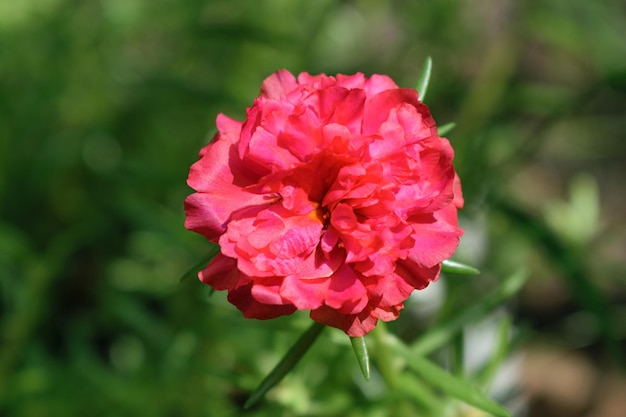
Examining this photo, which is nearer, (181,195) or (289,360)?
(289,360)

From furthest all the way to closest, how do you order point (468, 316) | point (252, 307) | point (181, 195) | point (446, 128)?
point (181, 195) < point (468, 316) < point (446, 128) < point (252, 307)

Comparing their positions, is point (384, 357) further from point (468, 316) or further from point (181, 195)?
point (181, 195)

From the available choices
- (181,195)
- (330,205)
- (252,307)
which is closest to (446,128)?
(330,205)

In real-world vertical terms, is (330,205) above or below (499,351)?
above

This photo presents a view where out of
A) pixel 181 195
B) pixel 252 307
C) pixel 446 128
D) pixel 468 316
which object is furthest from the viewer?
pixel 181 195

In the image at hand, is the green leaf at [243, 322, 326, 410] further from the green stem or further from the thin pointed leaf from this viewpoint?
the thin pointed leaf

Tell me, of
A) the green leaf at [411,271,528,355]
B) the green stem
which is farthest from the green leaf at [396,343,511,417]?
the green leaf at [411,271,528,355]

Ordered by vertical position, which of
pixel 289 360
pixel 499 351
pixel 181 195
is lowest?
Result: pixel 181 195
